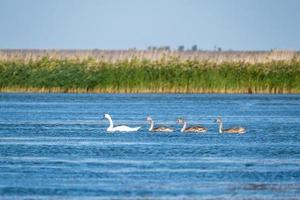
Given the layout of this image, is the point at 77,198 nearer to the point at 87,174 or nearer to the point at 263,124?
the point at 87,174

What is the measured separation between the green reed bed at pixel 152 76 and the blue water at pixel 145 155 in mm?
4565

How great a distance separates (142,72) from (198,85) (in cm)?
236

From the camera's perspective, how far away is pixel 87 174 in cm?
2353

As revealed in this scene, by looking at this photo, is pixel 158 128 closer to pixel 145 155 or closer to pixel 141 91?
pixel 145 155

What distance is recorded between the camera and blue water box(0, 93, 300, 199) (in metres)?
21.6

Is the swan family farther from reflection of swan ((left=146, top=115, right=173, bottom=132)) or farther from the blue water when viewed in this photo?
the blue water

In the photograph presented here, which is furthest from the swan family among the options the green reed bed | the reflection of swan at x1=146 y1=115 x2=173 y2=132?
the green reed bed

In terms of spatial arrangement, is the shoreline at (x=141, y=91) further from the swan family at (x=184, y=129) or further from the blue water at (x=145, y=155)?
the swan family at (x=184, y=129)

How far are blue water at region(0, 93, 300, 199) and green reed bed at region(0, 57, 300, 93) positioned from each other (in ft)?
15.0

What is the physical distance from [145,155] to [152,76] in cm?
2470

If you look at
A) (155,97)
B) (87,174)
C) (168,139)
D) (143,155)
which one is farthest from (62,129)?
(155,97)

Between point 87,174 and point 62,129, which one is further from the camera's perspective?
point 62,129

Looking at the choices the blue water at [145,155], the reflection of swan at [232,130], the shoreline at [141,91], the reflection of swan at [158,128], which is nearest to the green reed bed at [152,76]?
the shoreline at [141,91]

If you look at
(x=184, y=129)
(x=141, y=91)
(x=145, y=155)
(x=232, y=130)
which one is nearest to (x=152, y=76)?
(x=141, y=91)
